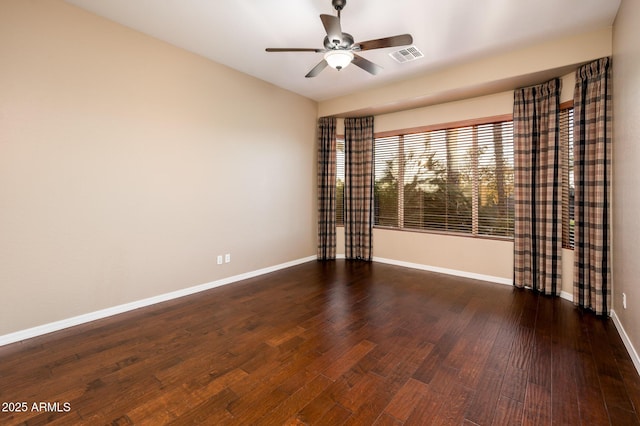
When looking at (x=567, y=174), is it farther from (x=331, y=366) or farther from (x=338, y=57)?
(x=331, y=366)

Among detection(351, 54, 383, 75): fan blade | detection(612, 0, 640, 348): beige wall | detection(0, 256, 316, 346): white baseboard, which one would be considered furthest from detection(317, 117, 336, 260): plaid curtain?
detection(612, 0, 640, 348): beige wall

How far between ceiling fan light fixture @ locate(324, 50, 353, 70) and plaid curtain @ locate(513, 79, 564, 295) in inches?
105

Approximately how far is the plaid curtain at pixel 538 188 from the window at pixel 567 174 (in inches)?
2.4

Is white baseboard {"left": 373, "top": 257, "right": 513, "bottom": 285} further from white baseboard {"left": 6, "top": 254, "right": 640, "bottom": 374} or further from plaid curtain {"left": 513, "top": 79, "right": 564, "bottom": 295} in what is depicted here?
plaid curtain {"left": 513, "top": 79, "right": 564, "bottom": 295}

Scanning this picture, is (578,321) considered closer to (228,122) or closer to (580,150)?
(580,150)

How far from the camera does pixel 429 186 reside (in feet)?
16.2

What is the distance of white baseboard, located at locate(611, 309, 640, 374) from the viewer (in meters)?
2.16

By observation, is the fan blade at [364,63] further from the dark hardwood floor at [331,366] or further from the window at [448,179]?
the dark hardwood floor at [331,366]

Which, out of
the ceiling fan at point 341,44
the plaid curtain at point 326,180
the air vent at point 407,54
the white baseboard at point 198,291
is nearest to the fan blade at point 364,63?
the ceiling fan at point 341,44

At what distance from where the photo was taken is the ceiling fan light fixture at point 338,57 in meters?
2.67

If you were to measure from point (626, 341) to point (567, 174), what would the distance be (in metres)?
1.94

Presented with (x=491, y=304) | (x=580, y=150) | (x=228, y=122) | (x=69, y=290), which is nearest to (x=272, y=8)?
(x=228, y=122)

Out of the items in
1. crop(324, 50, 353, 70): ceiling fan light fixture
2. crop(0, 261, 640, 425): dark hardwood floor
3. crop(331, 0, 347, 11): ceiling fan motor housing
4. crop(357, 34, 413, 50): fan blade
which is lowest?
crop(0, 261, 640, 425): dark hardwood floor

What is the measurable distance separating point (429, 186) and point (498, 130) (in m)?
1.27
